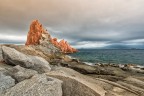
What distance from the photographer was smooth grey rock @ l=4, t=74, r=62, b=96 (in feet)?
30.3

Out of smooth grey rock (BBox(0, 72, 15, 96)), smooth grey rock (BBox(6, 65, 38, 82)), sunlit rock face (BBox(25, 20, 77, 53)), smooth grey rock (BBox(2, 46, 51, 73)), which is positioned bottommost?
smooth grey rock (BBox(0, 72, 15, 96))

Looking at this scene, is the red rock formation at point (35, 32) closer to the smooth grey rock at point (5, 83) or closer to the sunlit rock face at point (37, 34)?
the sunlit rock face at point (37, 34)

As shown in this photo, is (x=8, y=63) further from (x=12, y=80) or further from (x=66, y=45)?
(x=66, y=45)

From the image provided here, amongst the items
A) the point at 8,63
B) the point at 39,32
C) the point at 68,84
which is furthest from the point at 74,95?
the point at 39,32

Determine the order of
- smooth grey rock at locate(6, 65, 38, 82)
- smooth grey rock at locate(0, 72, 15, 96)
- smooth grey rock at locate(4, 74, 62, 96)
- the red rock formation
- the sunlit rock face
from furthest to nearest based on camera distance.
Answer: the red rock formation → the sunlit rock face → smooth grey rock at locate(6, 65, 38, 82) → smooth grey rock at locate(0, 72, 15, 96) → smooth grey rock at locate(4, 74, 62, 96)

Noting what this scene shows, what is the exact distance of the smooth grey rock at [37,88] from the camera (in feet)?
30.3

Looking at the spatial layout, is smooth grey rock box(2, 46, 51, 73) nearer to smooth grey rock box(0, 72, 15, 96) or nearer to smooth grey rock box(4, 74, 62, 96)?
smooth grey rock box(0, 72, 15, 96)

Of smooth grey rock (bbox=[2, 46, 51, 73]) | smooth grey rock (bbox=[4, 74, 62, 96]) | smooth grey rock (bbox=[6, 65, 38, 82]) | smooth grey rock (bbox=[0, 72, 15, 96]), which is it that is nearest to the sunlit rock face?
smooth grey rock (bbox=[2, 46, 51, 73])

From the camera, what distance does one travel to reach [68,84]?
1116cm

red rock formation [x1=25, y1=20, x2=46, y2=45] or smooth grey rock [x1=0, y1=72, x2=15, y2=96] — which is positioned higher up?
red rock formation [x1=25, y1=20, x2=46, y2=45]

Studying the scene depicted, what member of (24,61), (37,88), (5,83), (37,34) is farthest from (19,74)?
(37,34)

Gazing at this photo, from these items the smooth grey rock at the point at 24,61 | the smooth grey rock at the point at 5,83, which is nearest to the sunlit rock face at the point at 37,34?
the smooth grey rock at the point at 24,61

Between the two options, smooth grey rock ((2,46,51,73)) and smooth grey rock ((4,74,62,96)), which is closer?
smooth grey rock ((4,74,62,96))

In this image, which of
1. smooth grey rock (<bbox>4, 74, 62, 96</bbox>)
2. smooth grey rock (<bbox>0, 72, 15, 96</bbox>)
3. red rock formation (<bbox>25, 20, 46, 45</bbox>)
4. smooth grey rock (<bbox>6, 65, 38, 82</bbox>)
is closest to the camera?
smooth grey rock (<bbox>4, 74, 62, 96</bbox>)
